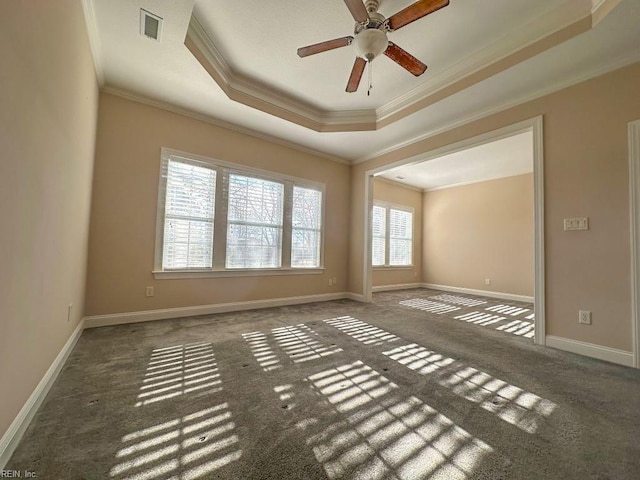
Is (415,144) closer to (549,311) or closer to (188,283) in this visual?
(549,311)

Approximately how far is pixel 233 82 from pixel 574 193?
4000 mm

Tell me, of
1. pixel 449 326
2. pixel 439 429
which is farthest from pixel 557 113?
pixel 439 429

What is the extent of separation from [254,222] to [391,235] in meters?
3.96

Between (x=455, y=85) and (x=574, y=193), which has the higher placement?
(x=455, y=85)

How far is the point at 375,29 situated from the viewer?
207cm

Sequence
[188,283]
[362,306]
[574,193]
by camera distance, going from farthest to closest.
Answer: [362,306]
[188,283]
[574,193]

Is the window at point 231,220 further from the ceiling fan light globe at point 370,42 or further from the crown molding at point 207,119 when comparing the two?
the ceiling fan light globe at point 370,42

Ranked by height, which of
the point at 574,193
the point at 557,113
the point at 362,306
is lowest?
the point at 362,306

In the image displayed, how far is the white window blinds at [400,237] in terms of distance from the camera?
22.4ft

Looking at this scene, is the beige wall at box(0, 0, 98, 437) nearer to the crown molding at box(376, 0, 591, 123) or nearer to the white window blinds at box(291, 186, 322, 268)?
the white window blinds at box(291, 186, 322, 268)

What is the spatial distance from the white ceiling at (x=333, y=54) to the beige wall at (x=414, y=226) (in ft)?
9.36

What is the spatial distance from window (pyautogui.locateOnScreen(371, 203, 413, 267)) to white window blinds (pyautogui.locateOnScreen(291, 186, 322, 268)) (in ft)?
6.35

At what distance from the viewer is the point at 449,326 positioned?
3.45 metres

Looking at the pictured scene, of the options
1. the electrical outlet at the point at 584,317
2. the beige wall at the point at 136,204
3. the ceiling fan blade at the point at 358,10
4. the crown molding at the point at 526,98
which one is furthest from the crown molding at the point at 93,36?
the electrical outlet at the point at 584,317
